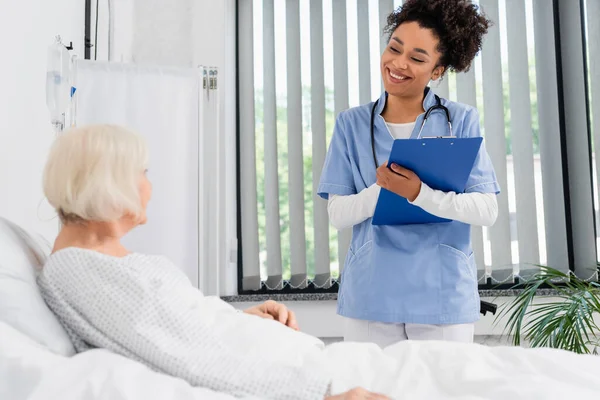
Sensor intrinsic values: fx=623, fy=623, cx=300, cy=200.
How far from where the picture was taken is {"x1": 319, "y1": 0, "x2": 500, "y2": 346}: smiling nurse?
5.13ft

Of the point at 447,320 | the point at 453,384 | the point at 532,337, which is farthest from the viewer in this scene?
the point at 532,337

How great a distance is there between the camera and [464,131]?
1.68 meters

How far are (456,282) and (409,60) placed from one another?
60 centimetres

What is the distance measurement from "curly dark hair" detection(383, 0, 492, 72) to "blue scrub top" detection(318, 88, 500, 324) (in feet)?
0.45

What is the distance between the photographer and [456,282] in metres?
1.60

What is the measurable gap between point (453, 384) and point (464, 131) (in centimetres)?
82

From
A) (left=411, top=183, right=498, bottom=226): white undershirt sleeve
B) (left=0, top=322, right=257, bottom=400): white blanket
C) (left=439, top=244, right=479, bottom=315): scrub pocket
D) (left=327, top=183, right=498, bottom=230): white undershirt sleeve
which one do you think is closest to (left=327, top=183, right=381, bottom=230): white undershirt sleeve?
(left=327, top=183, right=498, bottom=230): white undershirt sleeve

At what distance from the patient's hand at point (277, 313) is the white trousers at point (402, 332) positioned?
29cm

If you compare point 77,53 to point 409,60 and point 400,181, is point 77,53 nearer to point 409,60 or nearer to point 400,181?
point 409,60

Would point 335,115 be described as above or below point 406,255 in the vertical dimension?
above

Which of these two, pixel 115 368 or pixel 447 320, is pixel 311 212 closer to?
pixel 447 320

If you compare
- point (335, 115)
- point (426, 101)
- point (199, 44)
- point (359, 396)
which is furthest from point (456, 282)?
point (199, 44)

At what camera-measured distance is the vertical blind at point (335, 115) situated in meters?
2.95

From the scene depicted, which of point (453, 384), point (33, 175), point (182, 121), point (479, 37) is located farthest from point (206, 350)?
point (182, 121)
